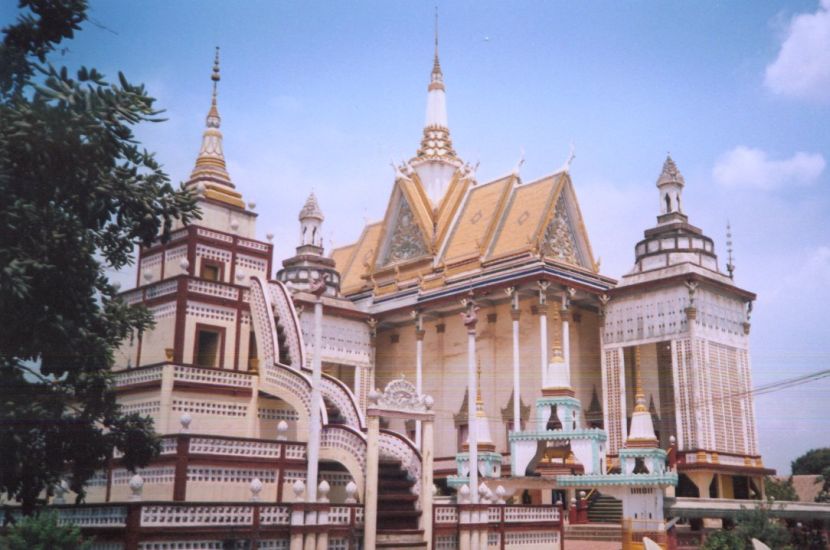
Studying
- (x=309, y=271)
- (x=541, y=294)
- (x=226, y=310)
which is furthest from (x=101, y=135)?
(x=309, y=271)

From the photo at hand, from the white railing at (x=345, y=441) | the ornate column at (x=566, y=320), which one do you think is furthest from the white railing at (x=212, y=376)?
the ornate column at (x=566, y=320)

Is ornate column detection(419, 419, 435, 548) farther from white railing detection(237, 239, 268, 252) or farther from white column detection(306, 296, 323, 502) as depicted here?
white railing detection(237, 239, 268, 252)

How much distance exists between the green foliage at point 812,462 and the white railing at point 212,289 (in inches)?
2037

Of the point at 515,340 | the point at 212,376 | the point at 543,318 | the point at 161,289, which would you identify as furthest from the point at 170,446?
the point at 543,318

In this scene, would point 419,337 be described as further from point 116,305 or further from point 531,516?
point 116,305

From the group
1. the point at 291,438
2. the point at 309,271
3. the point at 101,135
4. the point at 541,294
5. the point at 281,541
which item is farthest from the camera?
the point at 309,271

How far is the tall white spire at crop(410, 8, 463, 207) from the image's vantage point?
40.3 metres

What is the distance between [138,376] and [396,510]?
6192 mm

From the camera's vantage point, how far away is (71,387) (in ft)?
35.5

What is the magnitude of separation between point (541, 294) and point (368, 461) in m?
16.6

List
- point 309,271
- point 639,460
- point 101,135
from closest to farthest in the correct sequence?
point 101,135 < point 639,460 < point 309,271

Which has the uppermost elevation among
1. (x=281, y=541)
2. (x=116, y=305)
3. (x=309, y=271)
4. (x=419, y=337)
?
(x=309, y=271)

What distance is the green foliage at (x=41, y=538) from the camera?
10.7 meters

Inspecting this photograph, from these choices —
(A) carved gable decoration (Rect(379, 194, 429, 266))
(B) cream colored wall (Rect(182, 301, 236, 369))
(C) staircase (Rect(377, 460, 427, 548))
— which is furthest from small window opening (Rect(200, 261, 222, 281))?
(A) carved gable decoration (Rect(379, 194, 429, 266))
